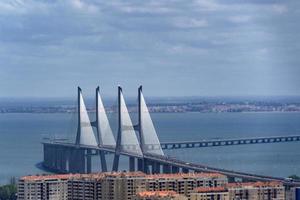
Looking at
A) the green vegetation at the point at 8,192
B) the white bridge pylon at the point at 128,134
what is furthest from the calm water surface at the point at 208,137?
the green vegetation at the point at 8,192

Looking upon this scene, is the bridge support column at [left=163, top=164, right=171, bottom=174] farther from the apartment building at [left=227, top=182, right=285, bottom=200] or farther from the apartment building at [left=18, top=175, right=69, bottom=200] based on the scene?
the apartment building at [left=227, top=182, right=285, bottom=200]

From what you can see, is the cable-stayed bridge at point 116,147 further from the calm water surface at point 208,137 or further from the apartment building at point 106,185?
the apartment building at point 106,185

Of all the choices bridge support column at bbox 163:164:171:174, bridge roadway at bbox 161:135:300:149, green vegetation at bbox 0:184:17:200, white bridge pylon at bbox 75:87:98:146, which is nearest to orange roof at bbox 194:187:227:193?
green vegetation at bbox 0:184:17:200

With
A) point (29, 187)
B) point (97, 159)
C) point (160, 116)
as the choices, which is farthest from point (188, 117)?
point (29, 187)

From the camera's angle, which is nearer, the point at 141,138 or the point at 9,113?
the point at 141,138

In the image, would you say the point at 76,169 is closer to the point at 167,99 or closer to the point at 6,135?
the point at 6,135

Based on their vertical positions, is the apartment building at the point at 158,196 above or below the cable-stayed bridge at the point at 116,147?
below

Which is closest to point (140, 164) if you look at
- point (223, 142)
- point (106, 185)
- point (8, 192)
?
point (8, 192)
